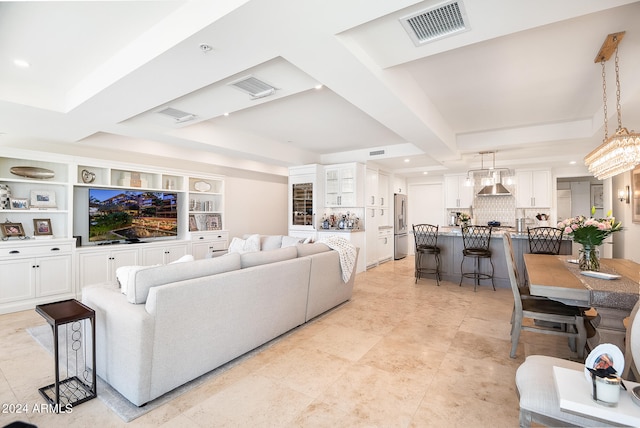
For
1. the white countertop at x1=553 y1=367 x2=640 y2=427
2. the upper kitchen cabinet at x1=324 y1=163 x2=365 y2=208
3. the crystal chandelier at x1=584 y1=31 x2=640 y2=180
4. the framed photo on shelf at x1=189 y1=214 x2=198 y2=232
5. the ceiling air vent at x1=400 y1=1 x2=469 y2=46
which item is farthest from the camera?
the upper kitchen cabinet at x1=324 y1=163 x2=365 y2=208

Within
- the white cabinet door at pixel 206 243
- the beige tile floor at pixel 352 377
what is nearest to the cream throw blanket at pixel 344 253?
the beige tile floor at pixel 352 377

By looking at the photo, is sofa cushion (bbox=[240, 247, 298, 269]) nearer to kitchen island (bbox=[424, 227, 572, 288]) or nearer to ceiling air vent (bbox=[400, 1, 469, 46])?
ceiling air vent (bbox=[400, 1, 469, 46])

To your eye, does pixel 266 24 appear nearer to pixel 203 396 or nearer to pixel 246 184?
pixel 203 396

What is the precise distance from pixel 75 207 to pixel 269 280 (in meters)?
4.12

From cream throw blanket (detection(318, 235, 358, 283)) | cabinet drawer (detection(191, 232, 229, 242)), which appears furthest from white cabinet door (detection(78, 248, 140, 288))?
cream throw blanket (detection(318, 235, 358, 283))

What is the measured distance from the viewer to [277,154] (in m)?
6.04

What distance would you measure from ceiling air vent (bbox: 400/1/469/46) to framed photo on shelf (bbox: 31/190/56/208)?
5.40 meters

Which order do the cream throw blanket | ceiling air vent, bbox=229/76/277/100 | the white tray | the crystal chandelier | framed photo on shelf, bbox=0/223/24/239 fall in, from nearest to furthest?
the white tray
the crystal chandelier
ceiling air vent, bbox=229/76/277/100
the cream throw blanket
framed photo on shelf, bbox=0/223/24/239

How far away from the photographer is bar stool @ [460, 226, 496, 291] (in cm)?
507

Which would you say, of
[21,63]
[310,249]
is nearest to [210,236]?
[310,249]

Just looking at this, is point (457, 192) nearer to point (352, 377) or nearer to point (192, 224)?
point (192, 224)

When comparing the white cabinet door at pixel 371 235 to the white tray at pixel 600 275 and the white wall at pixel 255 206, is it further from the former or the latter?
the white tray at pixel 600 275

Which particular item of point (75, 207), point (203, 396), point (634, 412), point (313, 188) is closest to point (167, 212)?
point (75, 207)

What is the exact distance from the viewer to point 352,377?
240 centimetres
